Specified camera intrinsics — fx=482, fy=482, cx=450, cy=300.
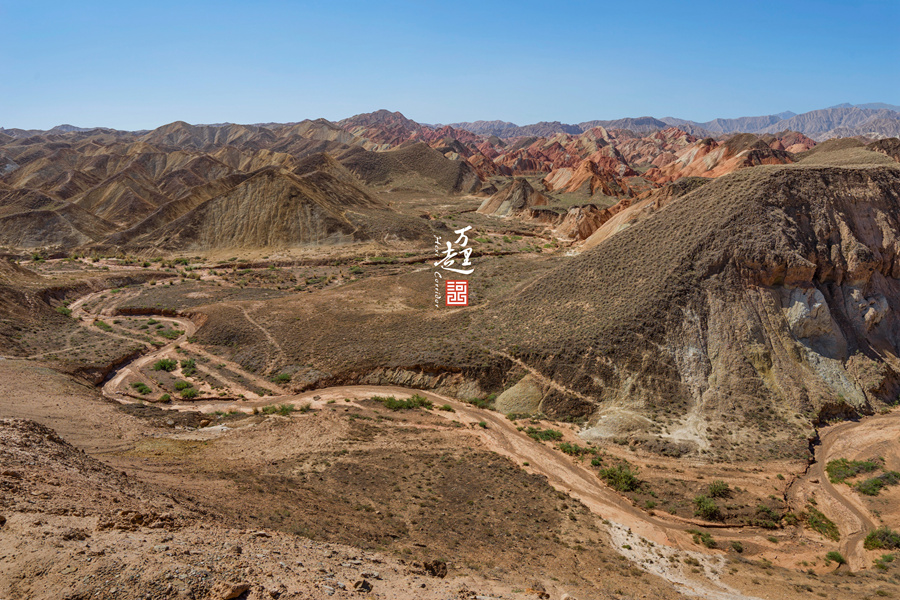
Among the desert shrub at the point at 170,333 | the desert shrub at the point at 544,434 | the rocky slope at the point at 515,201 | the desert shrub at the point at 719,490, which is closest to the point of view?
the desert shrub at the point at 719,490

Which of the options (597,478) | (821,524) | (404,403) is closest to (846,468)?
(821,524)

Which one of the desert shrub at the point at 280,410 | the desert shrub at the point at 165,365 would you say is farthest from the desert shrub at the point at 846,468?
the desert shrub at the point at 165,365

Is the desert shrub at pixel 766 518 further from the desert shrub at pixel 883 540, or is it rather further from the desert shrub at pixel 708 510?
the desert shrub at pixel 883 540

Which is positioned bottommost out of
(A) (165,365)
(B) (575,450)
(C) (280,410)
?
(B) (575,450)

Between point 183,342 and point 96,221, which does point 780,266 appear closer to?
point 183,342

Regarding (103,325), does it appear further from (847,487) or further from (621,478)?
(847,487)
